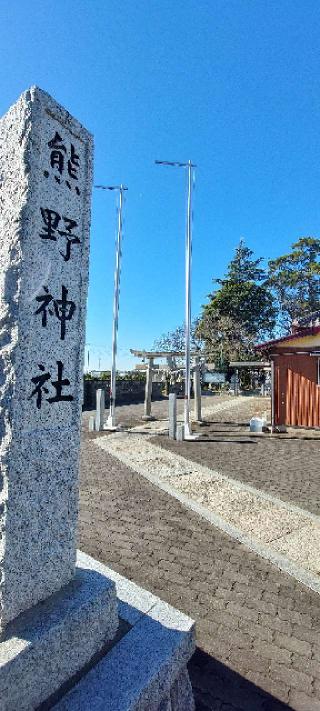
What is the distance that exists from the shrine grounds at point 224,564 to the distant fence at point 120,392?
1438 cm

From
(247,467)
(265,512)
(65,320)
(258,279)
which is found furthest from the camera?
(258,279)

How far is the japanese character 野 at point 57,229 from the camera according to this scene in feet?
7.85

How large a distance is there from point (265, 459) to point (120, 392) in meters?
19.3

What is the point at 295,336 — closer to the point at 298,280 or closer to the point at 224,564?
the point at 224,564

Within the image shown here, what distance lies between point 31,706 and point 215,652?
1.49m

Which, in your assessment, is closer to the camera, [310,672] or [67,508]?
[67,508]

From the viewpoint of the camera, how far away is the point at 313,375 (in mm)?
13562

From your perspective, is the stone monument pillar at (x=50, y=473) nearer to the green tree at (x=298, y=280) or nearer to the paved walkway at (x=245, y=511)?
the paved walkway at (x=245, y=511)

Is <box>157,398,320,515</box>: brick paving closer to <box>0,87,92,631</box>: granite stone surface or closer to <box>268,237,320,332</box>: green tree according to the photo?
<box>0,87,92,631</box>: granite stone surface

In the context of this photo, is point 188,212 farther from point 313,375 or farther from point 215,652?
point 215,652

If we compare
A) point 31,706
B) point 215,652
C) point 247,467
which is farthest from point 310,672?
point 247,467

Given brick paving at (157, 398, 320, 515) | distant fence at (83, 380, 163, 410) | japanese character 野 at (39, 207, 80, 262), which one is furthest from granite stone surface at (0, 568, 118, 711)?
distant fence at (83, 380, 163, 410)

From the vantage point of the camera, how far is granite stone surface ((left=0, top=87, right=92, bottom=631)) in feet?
7.00

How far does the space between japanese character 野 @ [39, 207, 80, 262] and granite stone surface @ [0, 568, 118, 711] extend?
218 centimetres
